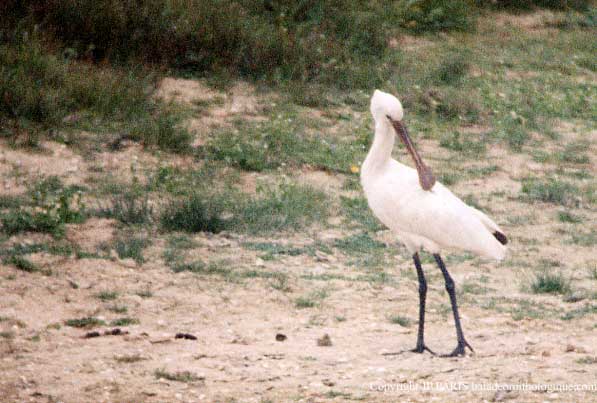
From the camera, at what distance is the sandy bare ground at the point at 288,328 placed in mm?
6281

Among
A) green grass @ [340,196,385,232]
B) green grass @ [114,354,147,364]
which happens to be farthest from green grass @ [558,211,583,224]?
green grass @ [114,354,147,364]

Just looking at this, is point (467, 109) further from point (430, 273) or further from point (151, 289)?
point (151, 289)

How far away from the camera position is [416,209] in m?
6.95

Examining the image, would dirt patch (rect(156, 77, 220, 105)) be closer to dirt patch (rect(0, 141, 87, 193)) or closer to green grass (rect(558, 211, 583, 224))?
dirt patch (rect(0, 141, 87, 193))

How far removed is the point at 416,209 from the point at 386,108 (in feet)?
2.19

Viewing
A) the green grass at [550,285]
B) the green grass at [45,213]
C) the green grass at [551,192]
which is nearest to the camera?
the green grass at [550,285]

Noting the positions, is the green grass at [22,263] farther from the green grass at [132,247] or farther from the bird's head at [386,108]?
the bird's head at [386,108]

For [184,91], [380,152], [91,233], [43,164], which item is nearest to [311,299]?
[380,152]

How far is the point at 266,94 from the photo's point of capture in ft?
40.5

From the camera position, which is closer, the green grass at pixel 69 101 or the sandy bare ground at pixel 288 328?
the sandy bare ground at pixel 288 328

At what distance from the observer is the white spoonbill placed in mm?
6855

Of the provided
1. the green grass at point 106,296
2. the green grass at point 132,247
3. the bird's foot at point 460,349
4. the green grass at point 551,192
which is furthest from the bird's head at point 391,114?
the green grass at point 551,192

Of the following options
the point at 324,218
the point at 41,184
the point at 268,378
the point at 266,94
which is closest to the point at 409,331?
the point at 268,378

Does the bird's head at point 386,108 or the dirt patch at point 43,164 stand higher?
the bird's head at point 386,108
